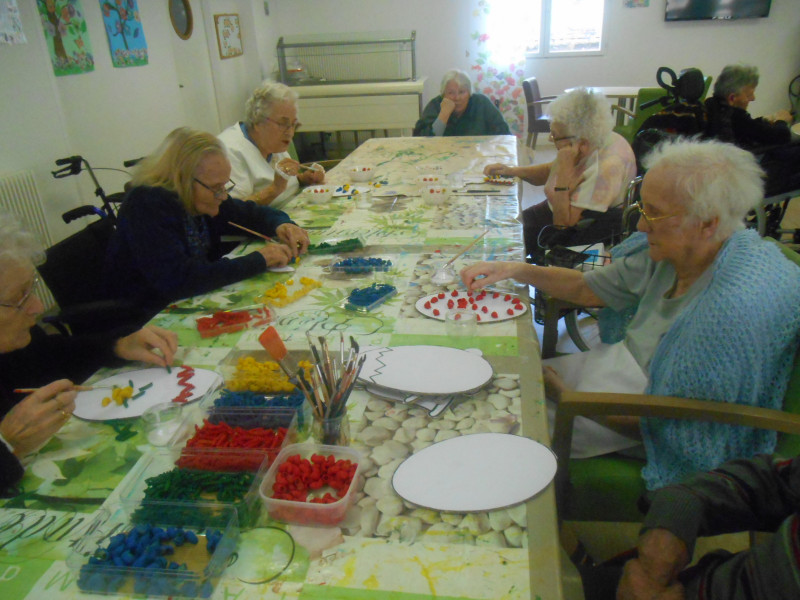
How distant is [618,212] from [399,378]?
187cm

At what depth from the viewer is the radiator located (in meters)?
2.77

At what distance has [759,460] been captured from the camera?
1063 mm

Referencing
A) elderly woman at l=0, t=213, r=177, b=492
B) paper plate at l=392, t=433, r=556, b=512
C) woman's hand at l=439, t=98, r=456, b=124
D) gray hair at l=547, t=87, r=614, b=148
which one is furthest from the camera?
woman's hand at l=439, t=98, r=456, b=124

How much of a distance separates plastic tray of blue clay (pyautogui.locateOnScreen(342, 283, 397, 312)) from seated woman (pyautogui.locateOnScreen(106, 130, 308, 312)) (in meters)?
0.37

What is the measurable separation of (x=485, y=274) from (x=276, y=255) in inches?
26.4

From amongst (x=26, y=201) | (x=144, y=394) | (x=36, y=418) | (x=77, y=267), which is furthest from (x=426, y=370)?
(x=26, y=201)

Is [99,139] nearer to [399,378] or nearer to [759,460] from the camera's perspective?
[399,378]

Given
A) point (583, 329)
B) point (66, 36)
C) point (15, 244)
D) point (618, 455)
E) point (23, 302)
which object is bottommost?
point (583, 329)

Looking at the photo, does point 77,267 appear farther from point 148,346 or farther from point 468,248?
point 468,248

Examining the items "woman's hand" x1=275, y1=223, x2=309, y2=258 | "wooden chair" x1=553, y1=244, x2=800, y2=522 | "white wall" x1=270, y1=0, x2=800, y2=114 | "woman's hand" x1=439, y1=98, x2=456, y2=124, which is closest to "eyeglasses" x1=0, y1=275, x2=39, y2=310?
"woman's hand" x1=275, y1=223, x2=309, y2=258

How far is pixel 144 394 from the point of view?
3.92 feet

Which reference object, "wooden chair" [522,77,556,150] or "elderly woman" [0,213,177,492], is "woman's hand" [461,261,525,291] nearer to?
"elderly woman" [0,213,177,492]

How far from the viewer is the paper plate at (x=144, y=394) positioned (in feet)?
Answer: 3.70

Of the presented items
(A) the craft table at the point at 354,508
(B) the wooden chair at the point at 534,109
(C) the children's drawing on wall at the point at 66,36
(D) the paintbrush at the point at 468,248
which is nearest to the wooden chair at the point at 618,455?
(A) the craft table at the point at 354,508
